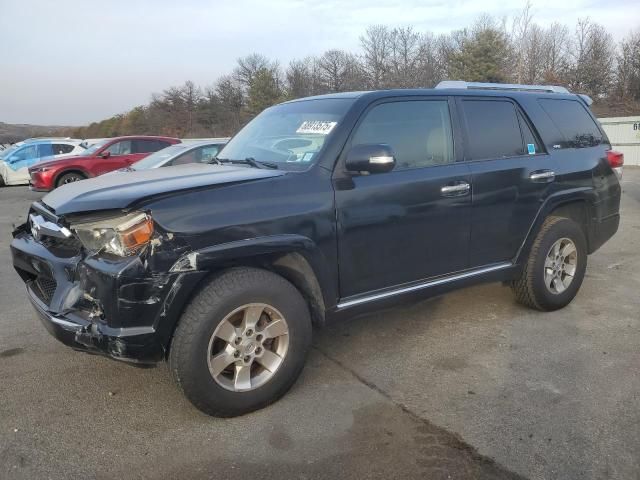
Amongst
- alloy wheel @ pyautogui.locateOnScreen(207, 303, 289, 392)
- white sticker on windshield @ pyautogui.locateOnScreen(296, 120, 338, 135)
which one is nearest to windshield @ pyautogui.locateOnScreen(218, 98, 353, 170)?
white sticker on windshield @ pyautogui.locateOnScreen(296, 120, 338, 135)

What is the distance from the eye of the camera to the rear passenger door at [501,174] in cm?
401

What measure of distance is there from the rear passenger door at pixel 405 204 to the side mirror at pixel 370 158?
0.34ft

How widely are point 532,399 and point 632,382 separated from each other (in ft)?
2.42

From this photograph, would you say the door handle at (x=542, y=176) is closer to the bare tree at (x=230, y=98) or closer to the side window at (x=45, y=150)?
the side window at (x=45, y=150)

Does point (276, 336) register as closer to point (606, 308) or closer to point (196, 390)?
point (196, 390)

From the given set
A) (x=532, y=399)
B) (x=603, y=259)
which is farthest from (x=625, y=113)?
(x=532, y=399)

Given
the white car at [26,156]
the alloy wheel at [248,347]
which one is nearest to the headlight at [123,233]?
the alloy wheel at [248,347]

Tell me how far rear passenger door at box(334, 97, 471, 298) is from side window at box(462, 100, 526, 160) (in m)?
0.20

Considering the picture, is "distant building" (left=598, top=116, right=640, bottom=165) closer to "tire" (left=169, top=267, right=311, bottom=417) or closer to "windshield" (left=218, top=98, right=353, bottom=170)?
"windshield" (left=218, top=98, right=353, bottom=170)

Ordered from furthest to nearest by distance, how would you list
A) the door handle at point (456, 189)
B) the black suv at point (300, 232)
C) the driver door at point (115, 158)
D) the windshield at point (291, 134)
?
1. the driver door at point (115, 158)
2. the door handle at point (456, 189)
3. the windshield at point (291, 134)
4. the black suv at point (300, 232)

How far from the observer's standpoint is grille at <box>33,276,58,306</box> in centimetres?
311

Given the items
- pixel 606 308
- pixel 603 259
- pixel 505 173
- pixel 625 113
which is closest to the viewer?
pixel 505 173

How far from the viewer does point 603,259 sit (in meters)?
6.70

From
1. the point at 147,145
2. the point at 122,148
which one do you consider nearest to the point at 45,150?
the point at 122,148
